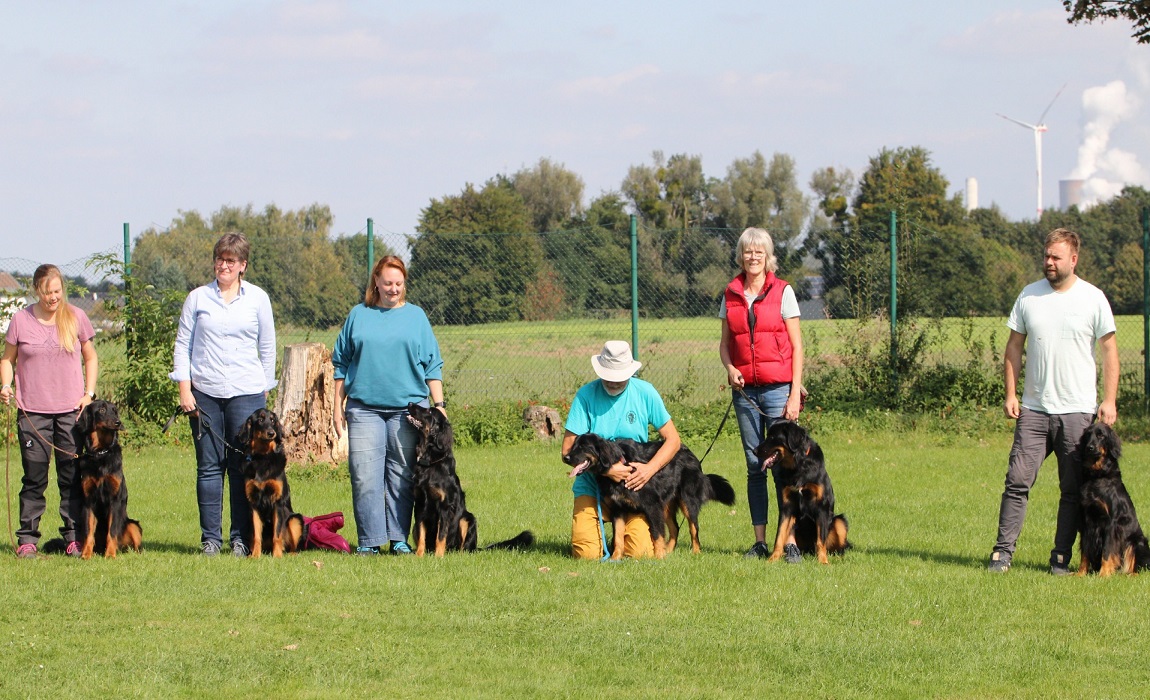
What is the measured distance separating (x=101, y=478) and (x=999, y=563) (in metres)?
5.30

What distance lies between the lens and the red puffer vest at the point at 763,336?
6637 mm

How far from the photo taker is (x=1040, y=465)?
6465mm

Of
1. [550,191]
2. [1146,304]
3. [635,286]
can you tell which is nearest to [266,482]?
[635,286]

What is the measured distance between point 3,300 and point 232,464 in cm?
636

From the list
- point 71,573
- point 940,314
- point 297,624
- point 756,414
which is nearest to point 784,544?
point 756,414

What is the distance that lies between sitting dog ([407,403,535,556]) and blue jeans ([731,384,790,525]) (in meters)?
1.77

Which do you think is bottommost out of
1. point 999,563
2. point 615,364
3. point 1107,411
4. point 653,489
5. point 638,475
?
point 999,563

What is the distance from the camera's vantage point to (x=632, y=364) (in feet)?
22.0

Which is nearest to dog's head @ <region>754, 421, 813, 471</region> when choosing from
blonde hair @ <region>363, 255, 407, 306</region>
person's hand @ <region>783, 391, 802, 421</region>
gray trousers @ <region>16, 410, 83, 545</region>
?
person's hand @ <region>783, 391, 802, 421</region>

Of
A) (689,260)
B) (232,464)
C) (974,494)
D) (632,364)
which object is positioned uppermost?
(689,260)

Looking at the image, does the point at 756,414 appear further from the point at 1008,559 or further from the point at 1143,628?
the point at 1143,628

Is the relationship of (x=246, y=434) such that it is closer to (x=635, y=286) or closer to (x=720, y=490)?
(x=720, y=490)

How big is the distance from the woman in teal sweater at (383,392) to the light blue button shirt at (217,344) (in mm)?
539

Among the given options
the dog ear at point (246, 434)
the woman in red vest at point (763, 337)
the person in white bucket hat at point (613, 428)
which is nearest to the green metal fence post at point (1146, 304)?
the woman in red vest at point (763, 337)
